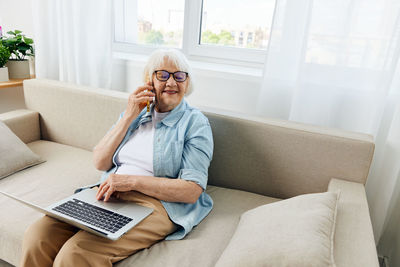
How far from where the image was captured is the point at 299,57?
1.67 meters

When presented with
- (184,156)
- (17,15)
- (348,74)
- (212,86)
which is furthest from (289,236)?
(17,15)

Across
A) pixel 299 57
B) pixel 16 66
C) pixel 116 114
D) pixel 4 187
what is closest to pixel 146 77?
pixel 116 114

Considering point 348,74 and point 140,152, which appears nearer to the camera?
point 140,152

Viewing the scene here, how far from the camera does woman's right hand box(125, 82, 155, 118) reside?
1.48m

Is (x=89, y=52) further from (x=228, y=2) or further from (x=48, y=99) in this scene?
(x=228, y=2)

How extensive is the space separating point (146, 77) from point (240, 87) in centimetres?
67

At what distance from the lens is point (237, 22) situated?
2125mm

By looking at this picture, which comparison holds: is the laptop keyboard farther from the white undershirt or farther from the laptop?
the white undershirt

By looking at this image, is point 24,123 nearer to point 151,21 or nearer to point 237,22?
point 151,21

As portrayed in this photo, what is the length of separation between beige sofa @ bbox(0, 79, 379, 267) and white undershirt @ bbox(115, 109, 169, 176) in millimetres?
316

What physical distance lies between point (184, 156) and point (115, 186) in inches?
12.4

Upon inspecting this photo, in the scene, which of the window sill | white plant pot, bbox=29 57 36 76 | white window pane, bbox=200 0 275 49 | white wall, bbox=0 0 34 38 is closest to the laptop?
the window sill

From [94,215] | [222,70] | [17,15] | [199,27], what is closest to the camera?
[94,215]

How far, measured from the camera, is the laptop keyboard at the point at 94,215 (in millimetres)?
1153
